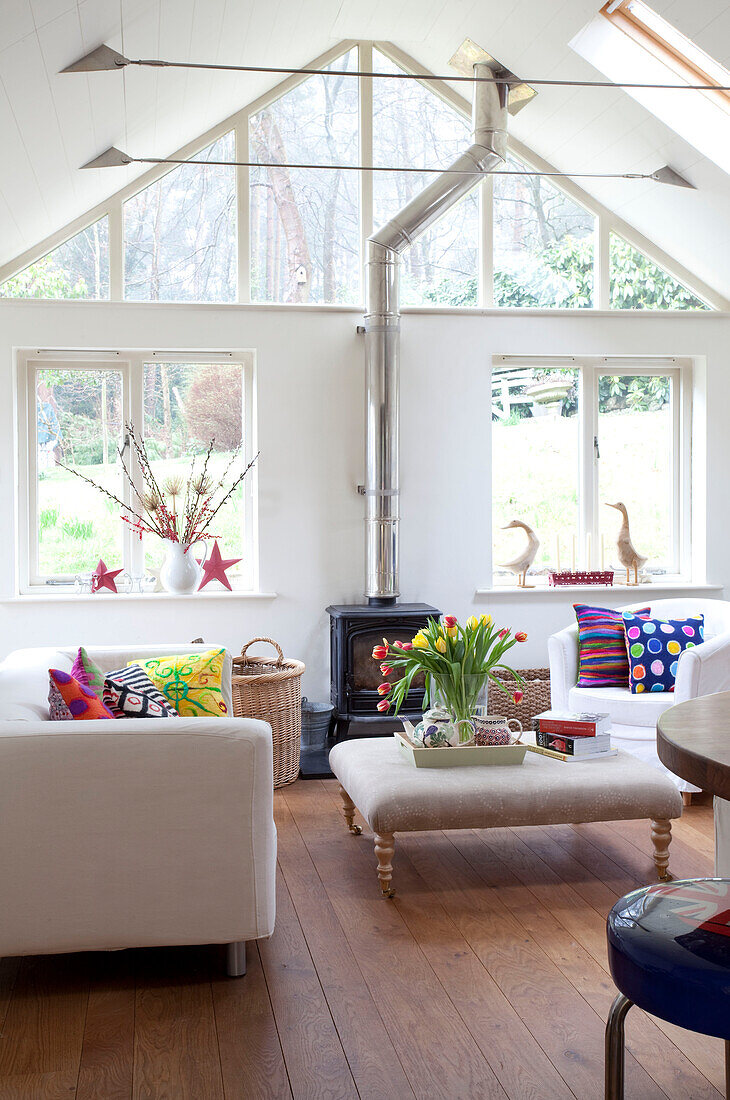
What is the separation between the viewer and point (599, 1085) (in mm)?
2201

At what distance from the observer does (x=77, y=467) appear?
221 inches

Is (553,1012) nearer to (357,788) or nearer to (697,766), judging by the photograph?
(357,788)

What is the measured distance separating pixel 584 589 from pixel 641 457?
2.99 ft

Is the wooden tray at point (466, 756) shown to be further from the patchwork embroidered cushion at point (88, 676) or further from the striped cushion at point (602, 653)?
the striped cushion at point (602, 653)

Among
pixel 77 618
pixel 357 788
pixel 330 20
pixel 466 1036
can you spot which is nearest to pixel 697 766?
pixel 466 1036

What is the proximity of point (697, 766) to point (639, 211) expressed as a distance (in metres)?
5.10

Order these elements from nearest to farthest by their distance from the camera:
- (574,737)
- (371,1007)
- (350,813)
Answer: (371,1007)
(574,737)
(350,813)

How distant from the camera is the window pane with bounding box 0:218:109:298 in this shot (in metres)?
5.41

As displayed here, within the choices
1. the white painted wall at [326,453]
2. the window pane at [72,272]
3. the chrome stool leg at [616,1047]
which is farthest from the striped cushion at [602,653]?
the chrome stool leg at [616,1047]

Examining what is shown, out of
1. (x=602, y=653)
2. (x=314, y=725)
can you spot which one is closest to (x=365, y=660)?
(x=314, y=725)

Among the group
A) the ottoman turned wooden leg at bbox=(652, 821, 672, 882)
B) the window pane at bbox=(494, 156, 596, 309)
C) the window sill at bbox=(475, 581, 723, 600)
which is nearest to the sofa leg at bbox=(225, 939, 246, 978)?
the ottoman turned wooden leg at bbox=(652, 821, 672, 882)

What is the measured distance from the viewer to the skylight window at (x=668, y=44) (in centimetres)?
435

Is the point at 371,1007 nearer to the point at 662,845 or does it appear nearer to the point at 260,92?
the point at 662,845

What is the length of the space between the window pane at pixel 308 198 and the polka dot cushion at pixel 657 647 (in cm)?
→ 243
